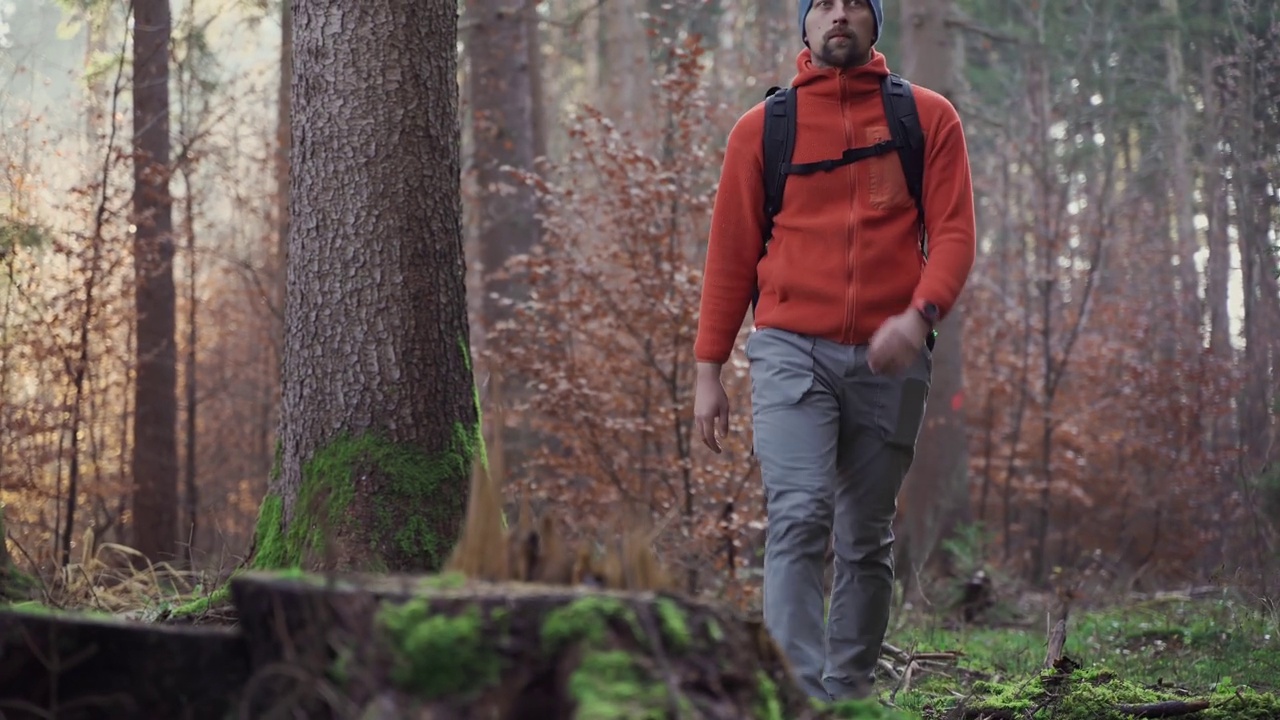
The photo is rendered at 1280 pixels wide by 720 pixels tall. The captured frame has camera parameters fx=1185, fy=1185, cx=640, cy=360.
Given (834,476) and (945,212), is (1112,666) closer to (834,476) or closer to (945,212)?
(834,476)

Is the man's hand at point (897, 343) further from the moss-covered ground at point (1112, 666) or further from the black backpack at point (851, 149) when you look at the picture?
the moss-covered ground at point (1112, 666)

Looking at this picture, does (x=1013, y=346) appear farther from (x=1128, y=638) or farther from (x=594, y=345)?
(x=1128, y=638)

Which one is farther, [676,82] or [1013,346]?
[1013,346]

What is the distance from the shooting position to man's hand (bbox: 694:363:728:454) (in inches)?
154

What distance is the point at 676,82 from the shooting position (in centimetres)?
926

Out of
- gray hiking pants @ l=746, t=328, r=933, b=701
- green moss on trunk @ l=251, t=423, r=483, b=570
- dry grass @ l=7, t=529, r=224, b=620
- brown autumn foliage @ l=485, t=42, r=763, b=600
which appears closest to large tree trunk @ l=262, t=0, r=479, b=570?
green moss on trunk @ l=251, t=423, r=483, b=570

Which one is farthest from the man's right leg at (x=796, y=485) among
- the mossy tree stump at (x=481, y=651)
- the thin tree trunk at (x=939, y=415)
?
the thin tree trunk at (x=939, y=415)

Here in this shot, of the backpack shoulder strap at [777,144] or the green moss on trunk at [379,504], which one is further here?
the green moss on trunk at [379,504]

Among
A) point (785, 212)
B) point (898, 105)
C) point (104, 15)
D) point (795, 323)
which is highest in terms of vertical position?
point (104, 15)

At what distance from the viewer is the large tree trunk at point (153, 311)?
9.94 m

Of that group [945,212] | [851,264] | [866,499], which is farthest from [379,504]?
[945,212]

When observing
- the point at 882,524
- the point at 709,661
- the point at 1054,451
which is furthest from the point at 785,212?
the point at 1054,451

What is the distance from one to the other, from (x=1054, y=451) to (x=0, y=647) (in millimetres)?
14169

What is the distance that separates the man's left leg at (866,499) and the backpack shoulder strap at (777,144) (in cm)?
59
